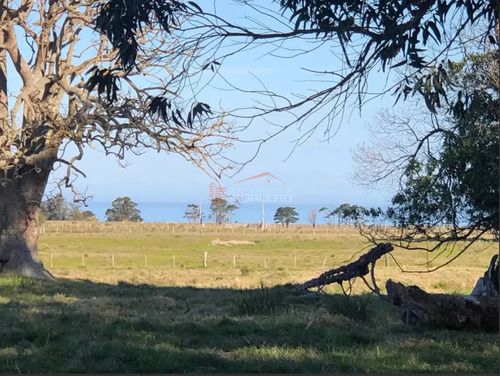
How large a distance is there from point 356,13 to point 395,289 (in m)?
5.11

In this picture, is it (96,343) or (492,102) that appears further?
(492,102)

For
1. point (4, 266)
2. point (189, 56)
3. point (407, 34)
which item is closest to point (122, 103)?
point (4, 266)

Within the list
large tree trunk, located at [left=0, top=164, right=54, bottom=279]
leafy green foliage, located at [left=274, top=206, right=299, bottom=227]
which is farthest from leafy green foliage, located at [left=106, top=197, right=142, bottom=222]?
large tree trunk, located at [left=0, top=164, right=54, bottom=279]

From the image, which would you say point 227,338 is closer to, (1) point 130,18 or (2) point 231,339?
(2) point 231,339

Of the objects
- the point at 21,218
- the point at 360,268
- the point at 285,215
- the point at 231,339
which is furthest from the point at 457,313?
the point at 285,215

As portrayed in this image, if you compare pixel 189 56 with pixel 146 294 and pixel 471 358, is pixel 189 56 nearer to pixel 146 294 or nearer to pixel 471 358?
pixel 471 358

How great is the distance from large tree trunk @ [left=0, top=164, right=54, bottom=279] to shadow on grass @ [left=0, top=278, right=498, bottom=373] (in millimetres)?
7022

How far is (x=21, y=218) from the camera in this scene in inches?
730

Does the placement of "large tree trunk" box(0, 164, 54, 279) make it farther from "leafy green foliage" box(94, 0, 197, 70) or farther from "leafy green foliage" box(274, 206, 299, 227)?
"leafy green foliage" box(274, 206, 299, 227)

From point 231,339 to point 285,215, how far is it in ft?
354

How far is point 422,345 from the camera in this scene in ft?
25.7

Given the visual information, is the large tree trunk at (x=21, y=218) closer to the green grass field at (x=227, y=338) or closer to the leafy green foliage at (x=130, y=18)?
the green grass field at (x=227, y=338)

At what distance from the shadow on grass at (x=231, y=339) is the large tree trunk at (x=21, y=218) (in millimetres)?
7022

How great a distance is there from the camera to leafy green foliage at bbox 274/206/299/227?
11519 cm
